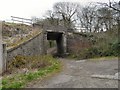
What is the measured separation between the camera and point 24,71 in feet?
38.5

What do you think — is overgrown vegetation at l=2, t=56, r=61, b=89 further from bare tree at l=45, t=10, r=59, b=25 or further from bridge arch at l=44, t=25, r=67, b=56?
bare tree at l=45, t=10, r=59, b=25

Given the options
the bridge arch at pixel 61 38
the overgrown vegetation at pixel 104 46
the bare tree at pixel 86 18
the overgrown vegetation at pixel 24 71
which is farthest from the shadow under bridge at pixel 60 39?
the overgrown vegetation at pixel 24 71

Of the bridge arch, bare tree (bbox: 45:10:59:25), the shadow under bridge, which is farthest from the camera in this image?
bare tree (bbox: 45:10:59:25)

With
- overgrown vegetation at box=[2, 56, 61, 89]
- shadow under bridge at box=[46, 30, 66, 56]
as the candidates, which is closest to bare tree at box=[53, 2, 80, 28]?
shadow under bridge at box=[46, 30, 66, 56]

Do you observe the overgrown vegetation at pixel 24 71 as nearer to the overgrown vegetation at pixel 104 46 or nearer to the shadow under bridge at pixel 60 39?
the overgrown vegetation at pixel 104 46

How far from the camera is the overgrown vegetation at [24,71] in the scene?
8.95 m

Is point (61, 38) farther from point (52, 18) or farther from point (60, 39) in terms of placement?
point (52, 18)

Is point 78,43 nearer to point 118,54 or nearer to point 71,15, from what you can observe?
point 118,54

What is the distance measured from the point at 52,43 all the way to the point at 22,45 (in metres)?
31.0

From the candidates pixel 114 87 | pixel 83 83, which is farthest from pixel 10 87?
pixel 114 87

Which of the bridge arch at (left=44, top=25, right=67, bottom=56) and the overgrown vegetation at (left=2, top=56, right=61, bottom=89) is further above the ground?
the bridge arch at (left=44, top=25, right=67, bottom=56)

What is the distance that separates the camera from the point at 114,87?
766cm

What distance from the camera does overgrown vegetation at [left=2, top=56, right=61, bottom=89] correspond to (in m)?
8.95

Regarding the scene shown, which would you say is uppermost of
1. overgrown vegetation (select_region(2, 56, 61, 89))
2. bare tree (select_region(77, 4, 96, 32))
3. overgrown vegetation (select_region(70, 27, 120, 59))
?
bare tree (select_region(77, 4, 96, 32))
